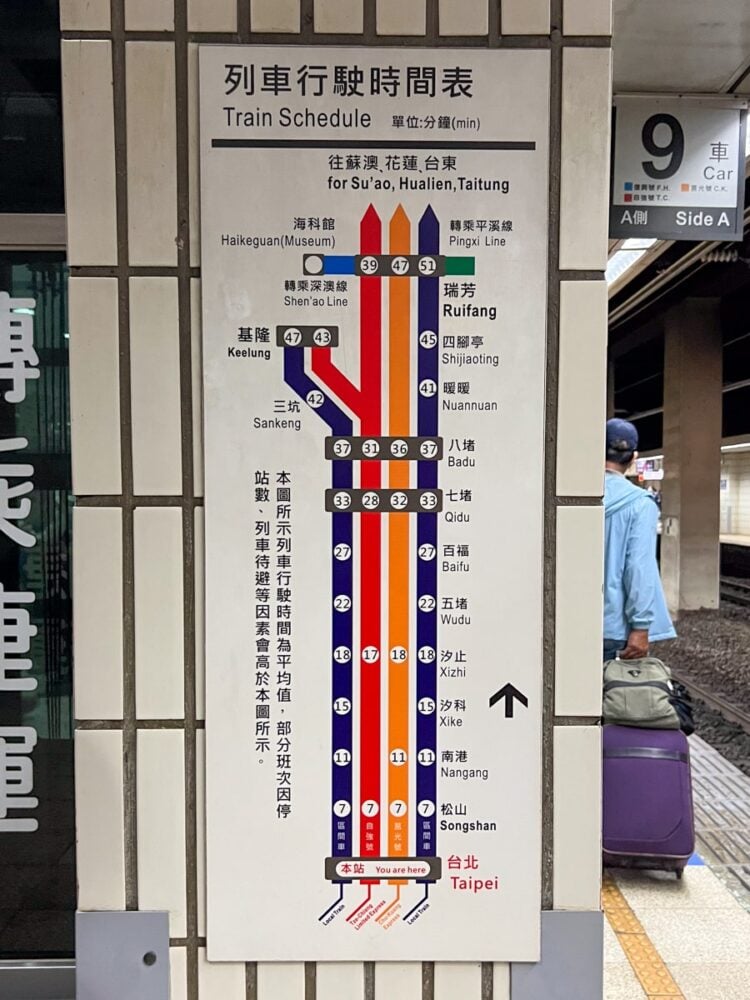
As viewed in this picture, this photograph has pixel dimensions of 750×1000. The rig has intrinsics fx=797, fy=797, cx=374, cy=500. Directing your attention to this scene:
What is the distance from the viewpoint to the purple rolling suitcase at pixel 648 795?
344 cm

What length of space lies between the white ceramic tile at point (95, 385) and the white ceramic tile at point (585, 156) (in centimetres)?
101

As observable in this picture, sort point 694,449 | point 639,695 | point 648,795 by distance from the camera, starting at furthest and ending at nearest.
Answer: point 694,449 → point 639,695 → point 648,795

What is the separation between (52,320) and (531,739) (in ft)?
5.42

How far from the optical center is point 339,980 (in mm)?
1833

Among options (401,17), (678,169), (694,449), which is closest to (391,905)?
(401,17)

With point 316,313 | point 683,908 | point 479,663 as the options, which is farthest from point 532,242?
point 683,908

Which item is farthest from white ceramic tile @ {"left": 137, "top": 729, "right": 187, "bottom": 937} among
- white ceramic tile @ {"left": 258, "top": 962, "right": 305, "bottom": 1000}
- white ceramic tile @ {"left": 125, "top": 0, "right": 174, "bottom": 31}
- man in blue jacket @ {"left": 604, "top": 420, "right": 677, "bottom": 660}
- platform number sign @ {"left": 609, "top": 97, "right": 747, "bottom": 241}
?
platform number sign @ {"left": 609, "top": 97, "right": 747, "bottom": 241}

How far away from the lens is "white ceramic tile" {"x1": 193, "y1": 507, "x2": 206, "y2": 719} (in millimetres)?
1792

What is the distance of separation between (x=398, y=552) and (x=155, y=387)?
0.66 metres

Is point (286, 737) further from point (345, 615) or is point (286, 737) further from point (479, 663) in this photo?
point (479, 663)

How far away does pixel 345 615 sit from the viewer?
5.90 ft

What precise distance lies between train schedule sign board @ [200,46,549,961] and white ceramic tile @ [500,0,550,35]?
0.23 ft

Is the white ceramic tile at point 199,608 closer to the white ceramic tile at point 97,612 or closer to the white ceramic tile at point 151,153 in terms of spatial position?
the white ceramic tile at point 97,612

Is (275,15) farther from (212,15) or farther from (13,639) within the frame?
(13,639)
